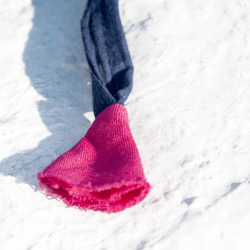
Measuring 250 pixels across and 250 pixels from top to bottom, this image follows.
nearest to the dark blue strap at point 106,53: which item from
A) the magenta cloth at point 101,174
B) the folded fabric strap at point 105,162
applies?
the folded fabric strap at point 105,162

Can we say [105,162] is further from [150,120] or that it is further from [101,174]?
[150,120]

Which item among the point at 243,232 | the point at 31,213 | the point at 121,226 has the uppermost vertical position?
the point at 31,213

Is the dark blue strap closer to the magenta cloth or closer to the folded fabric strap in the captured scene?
the folded fabric strap

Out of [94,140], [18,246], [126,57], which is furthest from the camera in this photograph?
[126,57]

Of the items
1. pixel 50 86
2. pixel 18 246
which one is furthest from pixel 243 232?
pixel 50 86

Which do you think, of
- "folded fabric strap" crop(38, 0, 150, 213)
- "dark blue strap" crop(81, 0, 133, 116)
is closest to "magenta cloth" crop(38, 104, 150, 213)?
"folded fabric strap" crop(38, 0, 150, 213)

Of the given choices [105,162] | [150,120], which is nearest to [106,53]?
[150,120]

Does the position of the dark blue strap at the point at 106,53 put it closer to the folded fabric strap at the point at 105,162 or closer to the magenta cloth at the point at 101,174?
the folded fabric strap at the point at 105,162

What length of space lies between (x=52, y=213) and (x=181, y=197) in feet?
1.19

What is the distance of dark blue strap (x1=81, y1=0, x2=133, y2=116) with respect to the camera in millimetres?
1063

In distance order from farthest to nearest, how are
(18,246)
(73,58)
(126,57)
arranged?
1. (73,58)
2. (126,57)
3. (18,246)

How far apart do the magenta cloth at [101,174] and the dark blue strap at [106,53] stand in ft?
0.49

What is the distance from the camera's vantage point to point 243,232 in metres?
0.83

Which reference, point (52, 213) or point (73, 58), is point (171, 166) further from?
point (73, 58)
